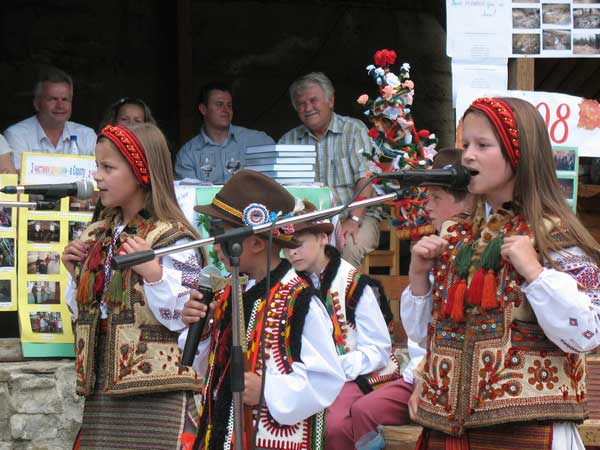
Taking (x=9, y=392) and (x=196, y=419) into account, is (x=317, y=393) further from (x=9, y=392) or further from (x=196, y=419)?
(x=9, y=392)

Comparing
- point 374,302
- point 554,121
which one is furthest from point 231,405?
point 554,121

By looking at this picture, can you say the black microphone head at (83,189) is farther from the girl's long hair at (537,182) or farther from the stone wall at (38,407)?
the stone wall at (38,407)

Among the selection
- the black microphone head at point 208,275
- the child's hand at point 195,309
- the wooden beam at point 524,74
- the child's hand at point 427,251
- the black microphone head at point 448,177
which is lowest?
the child's hand at point 195,309

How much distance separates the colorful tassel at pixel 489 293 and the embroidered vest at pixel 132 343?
4.35 ft

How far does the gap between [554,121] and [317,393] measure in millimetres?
3541

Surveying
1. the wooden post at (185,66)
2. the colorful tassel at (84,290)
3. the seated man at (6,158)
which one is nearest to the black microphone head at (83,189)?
the colorful tassel at (84,290)

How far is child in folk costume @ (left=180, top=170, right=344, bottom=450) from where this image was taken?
10.1 feet

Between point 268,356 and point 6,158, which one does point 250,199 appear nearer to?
point 268,356

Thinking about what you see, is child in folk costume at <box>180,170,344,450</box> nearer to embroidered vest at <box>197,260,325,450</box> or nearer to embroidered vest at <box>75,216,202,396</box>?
embroidered vest at <box>197,260,325,450</box>

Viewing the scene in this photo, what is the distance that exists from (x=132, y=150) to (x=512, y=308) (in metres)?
1.65

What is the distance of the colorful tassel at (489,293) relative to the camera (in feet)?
9.73

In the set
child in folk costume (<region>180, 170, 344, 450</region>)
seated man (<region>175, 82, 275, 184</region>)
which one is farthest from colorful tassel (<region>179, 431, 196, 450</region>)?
seated man (<region>175, 82, 275, 184</region>)

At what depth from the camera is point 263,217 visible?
123 inches

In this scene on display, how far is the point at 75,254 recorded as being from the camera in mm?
4059
